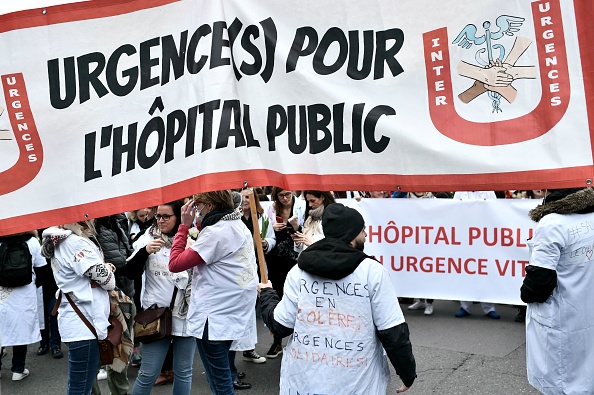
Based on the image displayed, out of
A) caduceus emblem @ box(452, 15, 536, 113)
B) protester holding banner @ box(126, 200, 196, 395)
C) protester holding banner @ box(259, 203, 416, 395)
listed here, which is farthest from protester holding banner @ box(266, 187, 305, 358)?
caduceus emblem @ box(452, 15, 536, 113)

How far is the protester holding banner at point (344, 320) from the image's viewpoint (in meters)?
3.59

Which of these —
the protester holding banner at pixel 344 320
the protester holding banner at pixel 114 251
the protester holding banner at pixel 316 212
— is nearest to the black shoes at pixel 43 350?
the protester holding banner at pixel 114 251

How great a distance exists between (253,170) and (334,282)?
0.77 meters

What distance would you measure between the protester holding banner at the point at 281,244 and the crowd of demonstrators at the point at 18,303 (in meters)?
2.42

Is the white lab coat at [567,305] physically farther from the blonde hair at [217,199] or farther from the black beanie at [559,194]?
the blonde hair at [217,199]

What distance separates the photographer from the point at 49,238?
522cm

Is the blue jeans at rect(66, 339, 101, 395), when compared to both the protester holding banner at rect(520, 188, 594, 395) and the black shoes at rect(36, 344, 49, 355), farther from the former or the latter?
the black shoes at rect(36, 344, 49, 355)

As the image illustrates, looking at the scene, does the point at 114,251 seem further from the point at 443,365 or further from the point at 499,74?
the point at 499,74

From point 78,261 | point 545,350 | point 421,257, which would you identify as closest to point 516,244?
point 421,257

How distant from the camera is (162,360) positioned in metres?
5.60

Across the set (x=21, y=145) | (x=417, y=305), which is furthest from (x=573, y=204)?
(x=417, y=305)

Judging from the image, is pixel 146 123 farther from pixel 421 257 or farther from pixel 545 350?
pixel 421 257

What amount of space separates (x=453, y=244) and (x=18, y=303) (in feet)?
16.9

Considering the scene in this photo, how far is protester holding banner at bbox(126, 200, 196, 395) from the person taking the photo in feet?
18.0
